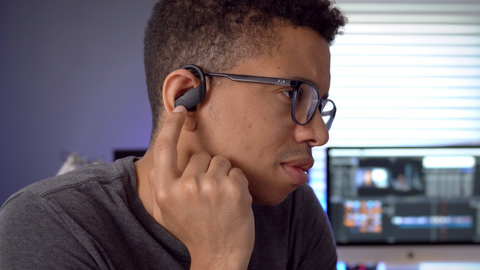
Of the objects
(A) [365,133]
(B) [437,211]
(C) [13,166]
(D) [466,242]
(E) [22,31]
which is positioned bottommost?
(D) [466,242]

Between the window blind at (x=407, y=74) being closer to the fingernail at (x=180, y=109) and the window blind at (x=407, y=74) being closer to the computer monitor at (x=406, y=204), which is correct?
the computer monitor at (x=406, y=204)

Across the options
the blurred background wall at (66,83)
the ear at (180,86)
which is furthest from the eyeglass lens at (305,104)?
the blurred background wall at (66,83)

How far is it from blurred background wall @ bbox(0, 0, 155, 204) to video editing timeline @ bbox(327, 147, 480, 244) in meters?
1.23

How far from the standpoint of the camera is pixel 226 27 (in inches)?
36.3

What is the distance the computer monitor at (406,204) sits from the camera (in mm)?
1812

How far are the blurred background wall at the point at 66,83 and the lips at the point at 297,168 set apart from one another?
5.24ft

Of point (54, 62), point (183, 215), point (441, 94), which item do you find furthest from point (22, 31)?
point (441, 94)

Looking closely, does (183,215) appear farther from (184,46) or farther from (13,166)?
(13,166)

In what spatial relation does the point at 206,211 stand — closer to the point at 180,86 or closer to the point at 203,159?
the point at 203,159

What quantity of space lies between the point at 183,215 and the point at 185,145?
0.22 m

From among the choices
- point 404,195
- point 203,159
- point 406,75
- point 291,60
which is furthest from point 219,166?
point 406,75

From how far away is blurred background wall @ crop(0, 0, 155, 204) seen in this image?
2.35 m

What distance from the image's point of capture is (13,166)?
7.76 feet

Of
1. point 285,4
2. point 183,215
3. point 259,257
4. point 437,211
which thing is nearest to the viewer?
point 183,215
